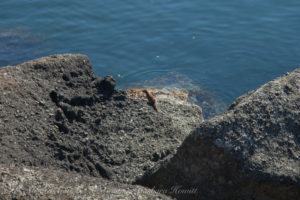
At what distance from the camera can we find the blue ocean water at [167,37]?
371 inches

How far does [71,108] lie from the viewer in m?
4.93

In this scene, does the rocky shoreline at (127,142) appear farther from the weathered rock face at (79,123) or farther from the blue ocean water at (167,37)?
the blue ocean water at (167,37)

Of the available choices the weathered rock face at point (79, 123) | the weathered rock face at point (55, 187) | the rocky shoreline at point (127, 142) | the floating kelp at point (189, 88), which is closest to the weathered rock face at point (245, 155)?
the rocky shoreline at point (127, 142)

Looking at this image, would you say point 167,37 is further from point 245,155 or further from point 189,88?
point 245,155

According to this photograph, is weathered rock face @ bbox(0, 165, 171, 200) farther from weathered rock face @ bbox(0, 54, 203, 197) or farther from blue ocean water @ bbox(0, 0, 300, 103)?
blue ocean water @ bbox(0, 0, 300, 103)

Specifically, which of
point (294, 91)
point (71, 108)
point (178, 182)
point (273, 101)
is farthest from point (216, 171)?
point (71, 108)

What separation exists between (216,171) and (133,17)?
789 cm

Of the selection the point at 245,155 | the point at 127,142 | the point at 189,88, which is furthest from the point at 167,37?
the point at 245,155

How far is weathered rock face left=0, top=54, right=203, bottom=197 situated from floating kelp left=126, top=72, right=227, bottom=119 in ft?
8.37

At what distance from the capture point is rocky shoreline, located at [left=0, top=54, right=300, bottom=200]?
11.8 feet

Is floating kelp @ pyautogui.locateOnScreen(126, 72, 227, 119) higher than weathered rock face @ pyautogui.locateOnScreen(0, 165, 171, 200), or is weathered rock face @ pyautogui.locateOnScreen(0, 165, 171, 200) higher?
weathered rock face @ pyautogui.locateOnScreen(0, 165, 171, 200)

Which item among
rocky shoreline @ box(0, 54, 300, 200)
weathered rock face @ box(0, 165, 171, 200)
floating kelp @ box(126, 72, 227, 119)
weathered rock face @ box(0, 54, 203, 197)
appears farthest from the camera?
floating kelp @ box(126, 72, 227, 119)

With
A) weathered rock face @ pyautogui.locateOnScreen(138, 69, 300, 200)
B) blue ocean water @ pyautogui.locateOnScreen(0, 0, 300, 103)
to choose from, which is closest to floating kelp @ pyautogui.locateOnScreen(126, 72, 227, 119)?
blue ocean water @ pyautogui.locateOnScreen(0, 0, 300, 103)

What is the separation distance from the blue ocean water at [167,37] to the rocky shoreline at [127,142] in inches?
147
